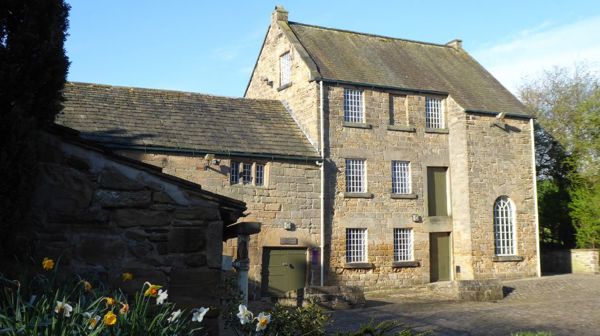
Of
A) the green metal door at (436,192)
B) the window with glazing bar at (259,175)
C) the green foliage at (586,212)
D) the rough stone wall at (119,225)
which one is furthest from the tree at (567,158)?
the rough stone wall at (119,225)

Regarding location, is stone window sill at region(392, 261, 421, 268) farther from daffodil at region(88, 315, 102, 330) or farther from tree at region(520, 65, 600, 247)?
daffodil at region(88, 315, 102, 330)

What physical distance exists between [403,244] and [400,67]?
24.1 ft

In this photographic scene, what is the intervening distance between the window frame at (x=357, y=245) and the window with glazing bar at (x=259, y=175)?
3.65 meters

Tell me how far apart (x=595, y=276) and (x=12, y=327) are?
24080 millimetres

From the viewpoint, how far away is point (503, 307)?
14.9 m

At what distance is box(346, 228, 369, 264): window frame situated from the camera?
20.9 meters

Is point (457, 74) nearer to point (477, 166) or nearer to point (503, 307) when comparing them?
point (477, 166)

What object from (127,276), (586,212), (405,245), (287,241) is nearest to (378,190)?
(405,245)

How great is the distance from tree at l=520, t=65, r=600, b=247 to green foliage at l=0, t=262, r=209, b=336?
24891mm

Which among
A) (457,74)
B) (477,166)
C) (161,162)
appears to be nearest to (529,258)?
(477,166)

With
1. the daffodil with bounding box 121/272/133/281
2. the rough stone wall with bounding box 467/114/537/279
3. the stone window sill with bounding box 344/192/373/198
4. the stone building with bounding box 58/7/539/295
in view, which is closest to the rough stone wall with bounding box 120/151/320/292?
the stone building with bounding box 58/7/539/295

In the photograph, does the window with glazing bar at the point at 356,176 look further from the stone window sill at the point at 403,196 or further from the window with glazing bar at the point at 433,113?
the window with glazing bar at the point at 433,113

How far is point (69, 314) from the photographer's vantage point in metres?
4.62

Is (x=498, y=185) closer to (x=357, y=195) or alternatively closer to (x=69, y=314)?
(x=357, y=195)
